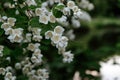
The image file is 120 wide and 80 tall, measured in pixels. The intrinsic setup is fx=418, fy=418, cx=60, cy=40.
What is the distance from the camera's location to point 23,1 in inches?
107

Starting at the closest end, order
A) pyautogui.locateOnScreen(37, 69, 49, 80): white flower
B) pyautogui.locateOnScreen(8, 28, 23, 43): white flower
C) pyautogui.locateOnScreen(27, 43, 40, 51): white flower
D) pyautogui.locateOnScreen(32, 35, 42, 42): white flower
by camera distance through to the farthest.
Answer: pyautogui.locateOnScreen(8, 28, 23, 43): white flower < pyautogui.locateOnScreen(32, 35, 42, 42): white flower < pyautogui.locateOnScreen(27, 43, 40, 51): white flower < pyautogui.locateOnScreen(37, 69, 49, 80): white flower

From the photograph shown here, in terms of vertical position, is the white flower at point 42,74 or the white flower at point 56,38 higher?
the white flower at point 42,74

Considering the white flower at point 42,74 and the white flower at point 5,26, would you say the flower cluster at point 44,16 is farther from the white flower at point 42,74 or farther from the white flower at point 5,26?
the white flower at point 42,74

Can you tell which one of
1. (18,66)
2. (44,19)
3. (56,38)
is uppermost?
(18,66)

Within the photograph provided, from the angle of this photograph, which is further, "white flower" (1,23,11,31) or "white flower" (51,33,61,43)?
"white flower" (1,23,11,31)

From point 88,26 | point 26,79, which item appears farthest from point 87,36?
point 26,79

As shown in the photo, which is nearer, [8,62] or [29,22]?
[29,22]

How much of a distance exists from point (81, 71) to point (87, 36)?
5.34 m

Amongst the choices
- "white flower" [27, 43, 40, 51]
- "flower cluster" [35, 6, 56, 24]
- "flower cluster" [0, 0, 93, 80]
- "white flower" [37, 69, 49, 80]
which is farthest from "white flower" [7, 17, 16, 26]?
"white flower" [37, 69, 49, 80]

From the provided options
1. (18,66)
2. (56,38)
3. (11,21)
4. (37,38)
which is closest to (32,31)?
(37,38)

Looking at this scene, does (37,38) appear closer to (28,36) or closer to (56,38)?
(28,36)

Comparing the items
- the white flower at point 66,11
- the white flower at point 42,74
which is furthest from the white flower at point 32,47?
the white flower at point 66,11

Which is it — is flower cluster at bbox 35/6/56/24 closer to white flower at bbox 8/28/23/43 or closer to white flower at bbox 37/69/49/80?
white flower at bbox 8/28/23/43

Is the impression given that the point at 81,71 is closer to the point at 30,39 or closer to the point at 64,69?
the point at 64,69
